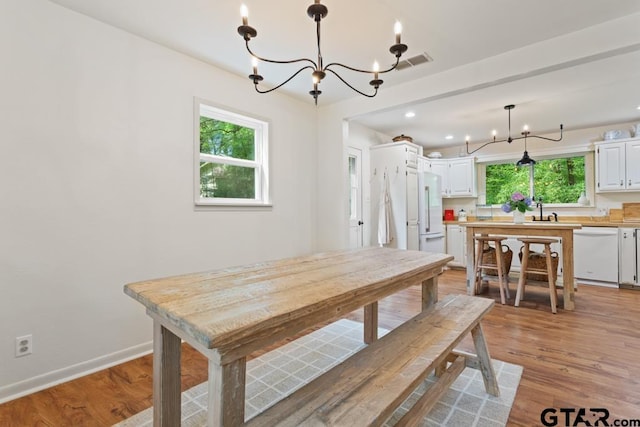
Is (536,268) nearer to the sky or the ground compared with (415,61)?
nearer to the ground

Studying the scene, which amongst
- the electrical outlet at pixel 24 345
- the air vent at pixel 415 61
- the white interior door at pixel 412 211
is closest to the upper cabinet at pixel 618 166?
the white interior door at pixel 412 211

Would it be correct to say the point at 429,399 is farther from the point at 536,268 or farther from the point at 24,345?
the point at 536,268

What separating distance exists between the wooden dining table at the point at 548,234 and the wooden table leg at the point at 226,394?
363cm

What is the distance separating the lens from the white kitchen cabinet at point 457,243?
5.72 meters

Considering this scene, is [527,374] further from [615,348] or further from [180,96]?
[180,96]

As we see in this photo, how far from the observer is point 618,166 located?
4.62 meters

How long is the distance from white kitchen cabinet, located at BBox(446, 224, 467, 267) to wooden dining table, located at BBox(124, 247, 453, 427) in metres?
4.32

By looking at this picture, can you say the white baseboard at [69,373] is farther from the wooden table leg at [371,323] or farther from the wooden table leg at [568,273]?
the wooden table leg at [568,273]

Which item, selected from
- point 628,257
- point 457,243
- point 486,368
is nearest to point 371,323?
point 486,368

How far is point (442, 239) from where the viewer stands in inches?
228

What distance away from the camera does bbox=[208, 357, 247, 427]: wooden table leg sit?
94 cm

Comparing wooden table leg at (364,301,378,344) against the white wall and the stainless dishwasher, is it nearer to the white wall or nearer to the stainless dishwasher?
the white wall

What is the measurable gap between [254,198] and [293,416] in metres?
2.62

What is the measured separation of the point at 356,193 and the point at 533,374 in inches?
129
